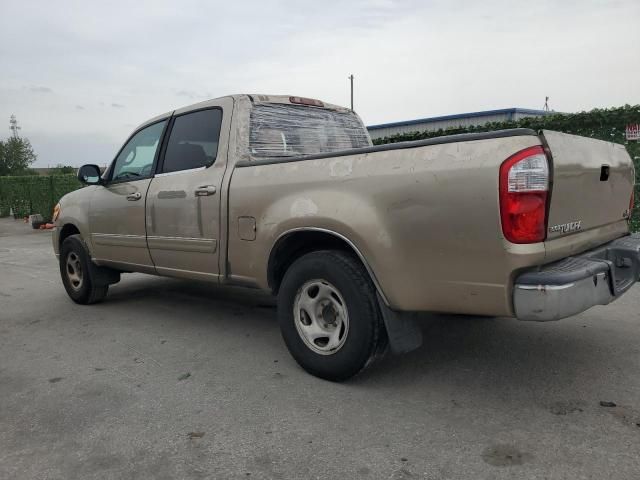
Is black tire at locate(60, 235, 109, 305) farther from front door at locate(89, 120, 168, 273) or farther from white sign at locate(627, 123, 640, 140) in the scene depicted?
white sign at locate(627, 123, 640, 140)

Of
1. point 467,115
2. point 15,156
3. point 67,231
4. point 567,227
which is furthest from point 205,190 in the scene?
point 15,156

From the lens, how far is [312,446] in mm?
2510

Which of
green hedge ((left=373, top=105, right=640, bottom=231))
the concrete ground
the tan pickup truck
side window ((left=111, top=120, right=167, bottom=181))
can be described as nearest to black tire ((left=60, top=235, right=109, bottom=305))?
the concrete ground

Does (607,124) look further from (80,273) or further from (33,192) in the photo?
(33,192)

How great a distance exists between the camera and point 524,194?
94.4 inches

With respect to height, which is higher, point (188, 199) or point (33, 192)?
point (188, 199)

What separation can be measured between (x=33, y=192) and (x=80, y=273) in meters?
15.6

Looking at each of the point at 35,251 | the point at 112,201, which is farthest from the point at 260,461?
the point at 35,251

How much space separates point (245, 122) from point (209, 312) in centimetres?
206

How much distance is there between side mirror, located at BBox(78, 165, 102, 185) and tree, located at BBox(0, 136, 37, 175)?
57.6 meters

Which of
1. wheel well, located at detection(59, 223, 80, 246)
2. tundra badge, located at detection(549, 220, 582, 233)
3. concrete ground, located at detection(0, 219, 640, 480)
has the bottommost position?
concrete ground, located at detection(0, 219, 640, 480)

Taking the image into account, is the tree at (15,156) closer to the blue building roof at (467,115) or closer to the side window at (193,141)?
the blue building roof at (467,115)

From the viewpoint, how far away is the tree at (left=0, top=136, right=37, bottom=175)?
2186 inches

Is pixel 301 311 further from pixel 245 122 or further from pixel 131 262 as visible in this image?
pixel 131 262
